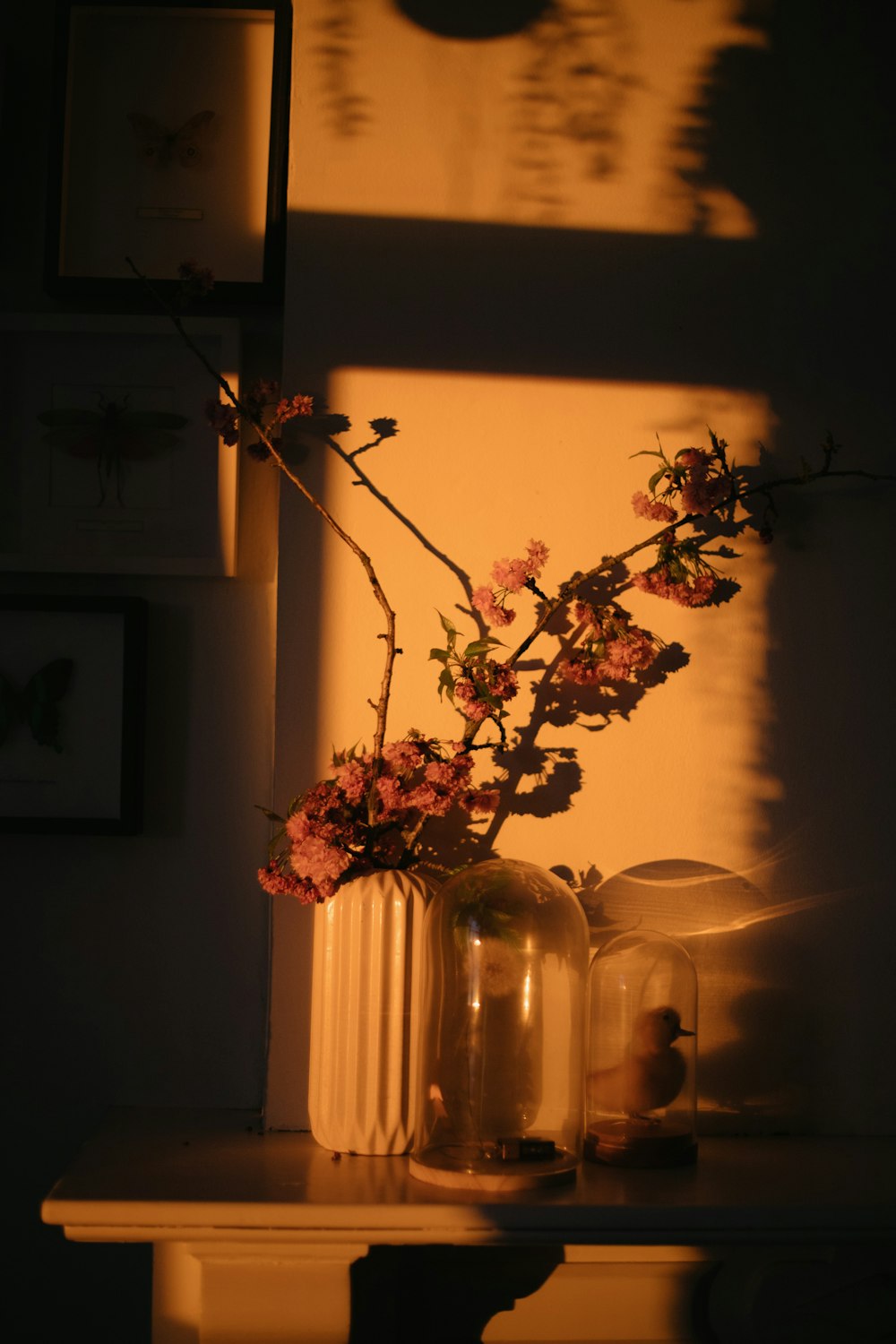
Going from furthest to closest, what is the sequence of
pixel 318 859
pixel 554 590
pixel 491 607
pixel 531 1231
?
pixel 554 590 < pixel 491 607 < pixel 318 859 < pixel 531 1231

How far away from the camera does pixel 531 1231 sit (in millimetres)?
1206

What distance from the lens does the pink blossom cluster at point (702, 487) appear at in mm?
1514

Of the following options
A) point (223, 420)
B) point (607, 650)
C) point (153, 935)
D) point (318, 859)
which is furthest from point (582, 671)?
point (153, 935)

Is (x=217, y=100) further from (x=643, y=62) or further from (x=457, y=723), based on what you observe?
(x=457, y=723)

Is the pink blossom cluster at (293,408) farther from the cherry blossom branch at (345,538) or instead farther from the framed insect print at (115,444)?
the framed insect print at (115,444)

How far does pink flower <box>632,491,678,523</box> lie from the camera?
154 cm

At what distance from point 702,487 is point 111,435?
80 cm

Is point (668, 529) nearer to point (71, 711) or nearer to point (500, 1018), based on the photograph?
point (500, 1018)

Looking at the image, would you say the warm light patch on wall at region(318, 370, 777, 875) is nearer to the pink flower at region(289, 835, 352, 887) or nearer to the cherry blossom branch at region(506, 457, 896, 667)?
the cherry blossom branch at region(506, 457, 896, 667)

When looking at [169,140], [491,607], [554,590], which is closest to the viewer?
[491,607]

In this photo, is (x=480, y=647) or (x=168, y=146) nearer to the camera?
(x=480, y=647)

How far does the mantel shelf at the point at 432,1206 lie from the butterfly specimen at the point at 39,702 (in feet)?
1.82

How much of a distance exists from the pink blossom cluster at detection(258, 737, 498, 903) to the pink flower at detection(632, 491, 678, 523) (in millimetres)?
386

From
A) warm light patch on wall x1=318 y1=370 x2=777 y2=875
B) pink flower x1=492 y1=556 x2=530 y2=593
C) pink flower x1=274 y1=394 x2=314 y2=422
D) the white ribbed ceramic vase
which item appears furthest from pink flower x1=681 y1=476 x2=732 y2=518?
the white ribbed ceramic vase
